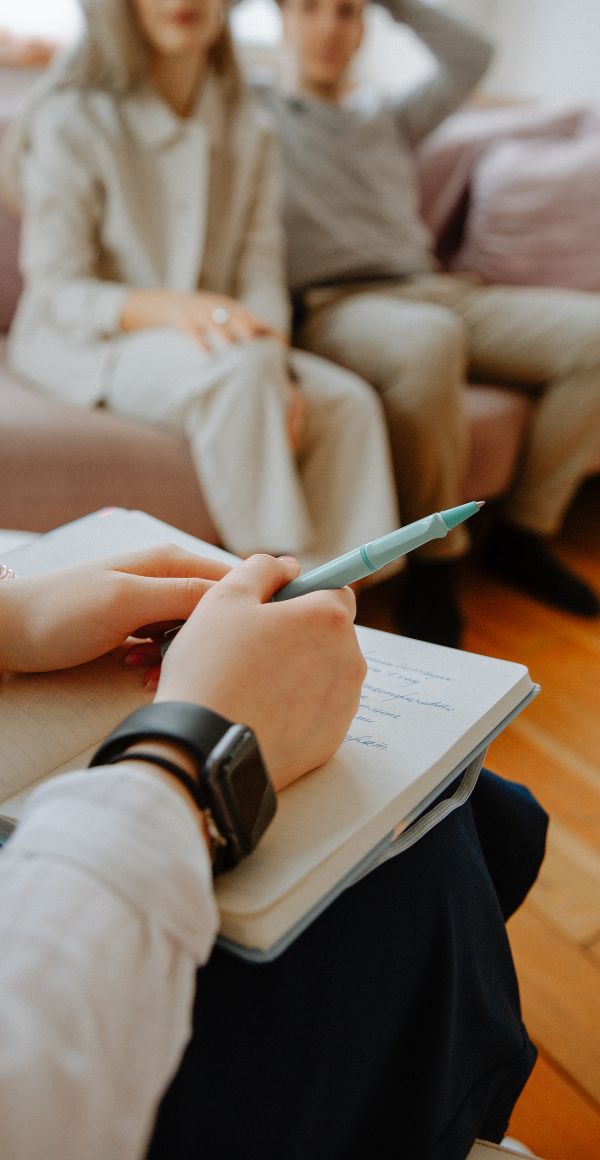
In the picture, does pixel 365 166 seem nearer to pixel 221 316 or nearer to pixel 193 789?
pixel 221 316

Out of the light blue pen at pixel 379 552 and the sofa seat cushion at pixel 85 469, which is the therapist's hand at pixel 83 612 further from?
the sofa seat cushion at pixel 85 469

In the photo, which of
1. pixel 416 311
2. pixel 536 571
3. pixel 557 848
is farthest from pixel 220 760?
pixel 536 571

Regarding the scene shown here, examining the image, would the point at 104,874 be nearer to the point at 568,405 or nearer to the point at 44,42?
the point at 568,405

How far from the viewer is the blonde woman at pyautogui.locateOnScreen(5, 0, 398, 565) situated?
1057 millimetres

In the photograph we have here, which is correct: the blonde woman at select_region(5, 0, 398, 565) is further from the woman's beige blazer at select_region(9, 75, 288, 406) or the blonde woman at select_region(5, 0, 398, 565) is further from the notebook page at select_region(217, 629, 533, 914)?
the notebook page at select_region(217, 629, 533, 914)

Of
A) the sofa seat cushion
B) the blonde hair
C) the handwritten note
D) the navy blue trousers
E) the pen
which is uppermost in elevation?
the blonde hair

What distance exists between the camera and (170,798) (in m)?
0.27

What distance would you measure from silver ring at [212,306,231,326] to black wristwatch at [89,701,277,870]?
921 mm

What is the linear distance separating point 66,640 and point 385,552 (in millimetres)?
167

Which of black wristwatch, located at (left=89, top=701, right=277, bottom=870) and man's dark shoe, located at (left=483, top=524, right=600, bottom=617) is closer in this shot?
black wristwatch, located at (left=89, top=701, right=277, bottom=870)

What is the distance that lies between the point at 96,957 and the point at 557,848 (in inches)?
32.9

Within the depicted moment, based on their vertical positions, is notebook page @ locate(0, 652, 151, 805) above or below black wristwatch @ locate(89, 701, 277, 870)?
below

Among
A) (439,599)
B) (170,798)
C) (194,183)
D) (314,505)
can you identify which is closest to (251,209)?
(194,183)

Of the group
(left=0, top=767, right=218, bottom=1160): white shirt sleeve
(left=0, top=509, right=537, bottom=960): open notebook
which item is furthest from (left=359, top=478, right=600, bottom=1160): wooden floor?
(left=0, top=767, right=218, bottom=1160): white shirt sleeve
